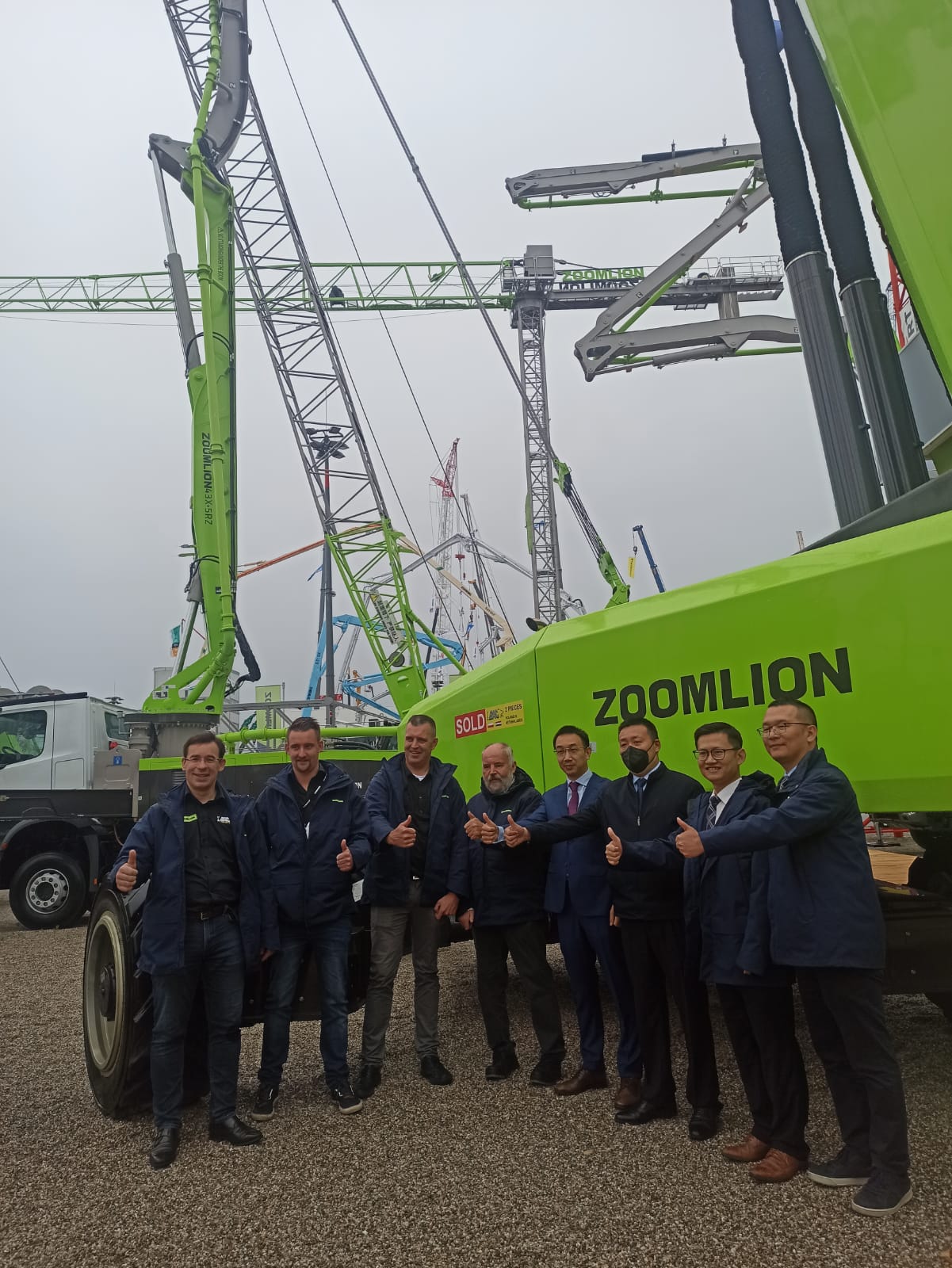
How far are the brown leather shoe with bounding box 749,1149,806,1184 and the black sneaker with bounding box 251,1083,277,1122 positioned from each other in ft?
7.19

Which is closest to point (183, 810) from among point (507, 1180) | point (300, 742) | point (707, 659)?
point (300, 742)

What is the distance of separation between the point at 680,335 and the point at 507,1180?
42.6 feet

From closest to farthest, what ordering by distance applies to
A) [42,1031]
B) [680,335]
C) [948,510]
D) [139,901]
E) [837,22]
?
1. [948,510]
2. [837,22]
3. [139,901]
4. [42,1031]
5. [680,335]

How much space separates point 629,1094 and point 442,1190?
1.04 m

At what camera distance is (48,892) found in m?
10.4

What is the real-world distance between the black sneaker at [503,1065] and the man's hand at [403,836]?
1238 mm

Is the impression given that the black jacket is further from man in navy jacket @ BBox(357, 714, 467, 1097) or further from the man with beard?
man in navy jacket @ BBox(357, 714, 467, 1097)

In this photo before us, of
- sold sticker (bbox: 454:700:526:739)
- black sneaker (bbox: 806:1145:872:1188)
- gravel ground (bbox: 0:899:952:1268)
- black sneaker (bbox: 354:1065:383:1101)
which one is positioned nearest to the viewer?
gravel ground (bbox: 0:899:952:1268)

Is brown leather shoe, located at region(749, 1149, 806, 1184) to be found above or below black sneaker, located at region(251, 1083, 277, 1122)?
below

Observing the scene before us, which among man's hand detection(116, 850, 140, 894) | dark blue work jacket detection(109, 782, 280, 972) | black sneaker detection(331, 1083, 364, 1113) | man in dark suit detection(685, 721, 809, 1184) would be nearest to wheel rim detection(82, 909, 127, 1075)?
dark blue work jacket detection(109, 782, 280, 972)

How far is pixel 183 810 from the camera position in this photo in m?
4.00

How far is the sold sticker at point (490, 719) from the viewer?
570cm

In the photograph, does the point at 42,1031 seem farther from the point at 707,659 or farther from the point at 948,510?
the point at 948,510

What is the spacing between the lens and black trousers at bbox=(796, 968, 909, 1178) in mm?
2898
